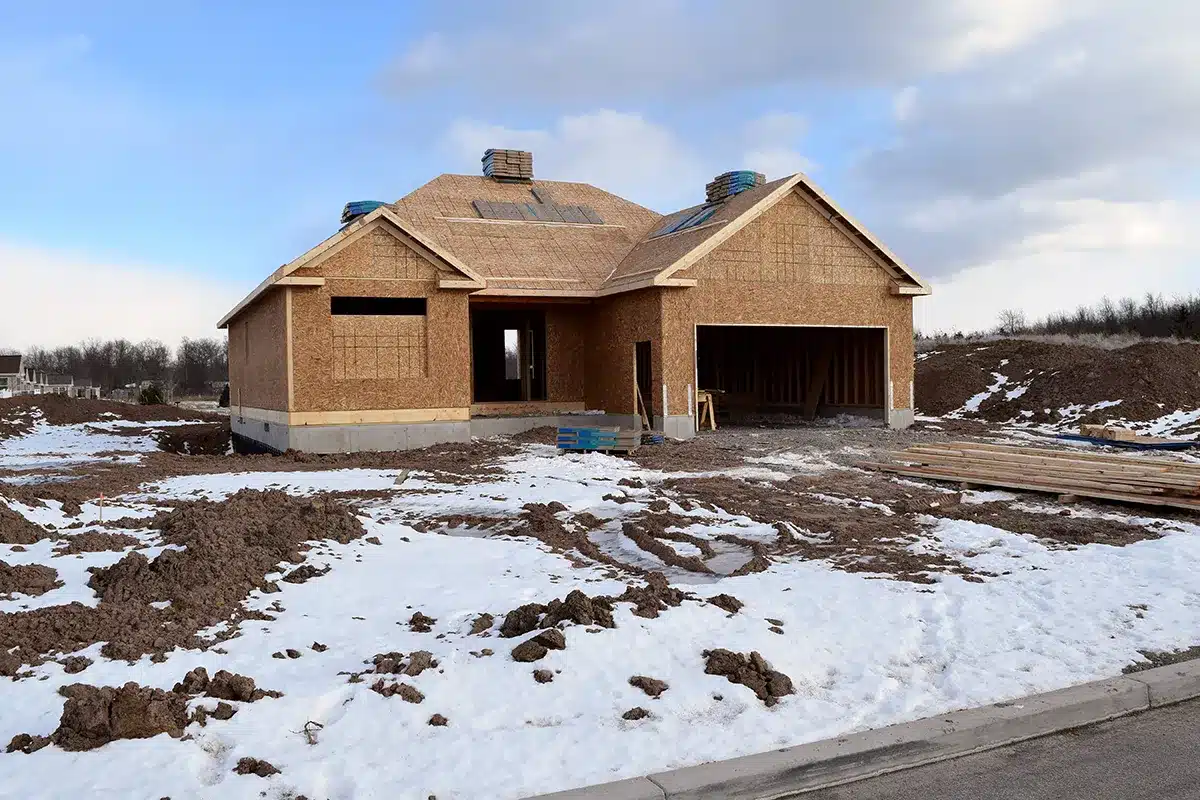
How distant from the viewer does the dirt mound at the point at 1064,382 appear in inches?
997

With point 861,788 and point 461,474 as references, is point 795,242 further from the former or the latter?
point 861,788

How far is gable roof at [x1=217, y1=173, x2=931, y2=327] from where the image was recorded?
19.0 metres

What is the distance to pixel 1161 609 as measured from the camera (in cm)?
664

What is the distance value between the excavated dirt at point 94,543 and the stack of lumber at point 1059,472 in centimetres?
1028

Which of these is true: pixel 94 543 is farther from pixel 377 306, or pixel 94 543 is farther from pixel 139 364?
pixel 139 364

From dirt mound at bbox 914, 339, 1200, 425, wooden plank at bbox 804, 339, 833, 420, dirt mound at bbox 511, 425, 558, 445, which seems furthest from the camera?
wooden plank at bbox 804, 339, 833, 420

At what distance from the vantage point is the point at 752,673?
5270 mm

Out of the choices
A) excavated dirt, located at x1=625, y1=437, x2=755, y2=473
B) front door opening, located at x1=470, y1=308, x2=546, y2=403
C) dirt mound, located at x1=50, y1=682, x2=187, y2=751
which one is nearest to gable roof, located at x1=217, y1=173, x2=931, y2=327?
front door opening, located at x1=470, y1=308, x2=546, y2=403

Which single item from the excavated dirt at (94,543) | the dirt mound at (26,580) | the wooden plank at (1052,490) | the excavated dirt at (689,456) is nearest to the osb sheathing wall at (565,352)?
the excavated dirt at (689,456)

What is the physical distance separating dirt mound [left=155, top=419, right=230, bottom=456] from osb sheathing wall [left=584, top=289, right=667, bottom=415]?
1005 cm

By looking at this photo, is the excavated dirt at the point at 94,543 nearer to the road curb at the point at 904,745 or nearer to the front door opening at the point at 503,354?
the road curb at the point at 904,745

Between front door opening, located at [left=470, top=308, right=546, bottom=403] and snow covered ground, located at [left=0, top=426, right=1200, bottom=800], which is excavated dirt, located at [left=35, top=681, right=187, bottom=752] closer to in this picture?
snow covered ground, located at [left=0, top=426, right=1200, bottom=800]

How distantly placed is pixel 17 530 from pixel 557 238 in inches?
690

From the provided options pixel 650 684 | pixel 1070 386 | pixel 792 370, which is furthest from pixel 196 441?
pixel 1070 386
